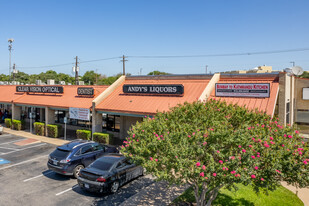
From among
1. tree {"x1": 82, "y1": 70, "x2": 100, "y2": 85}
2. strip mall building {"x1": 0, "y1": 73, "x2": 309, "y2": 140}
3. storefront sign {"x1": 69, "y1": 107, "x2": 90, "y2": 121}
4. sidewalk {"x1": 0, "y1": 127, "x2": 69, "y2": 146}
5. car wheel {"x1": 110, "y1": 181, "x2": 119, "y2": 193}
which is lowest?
car wheel {"x1": 110, "y1": 181, "x2": 119, "y2": 193}

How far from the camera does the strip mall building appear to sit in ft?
57.5

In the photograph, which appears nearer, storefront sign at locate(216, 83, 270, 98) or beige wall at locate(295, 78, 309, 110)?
storefront sign at locate(216, 83, 270, 98)

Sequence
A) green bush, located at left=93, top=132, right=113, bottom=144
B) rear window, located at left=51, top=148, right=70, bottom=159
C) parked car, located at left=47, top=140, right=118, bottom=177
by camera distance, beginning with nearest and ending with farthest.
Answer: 1. parked car, located at left=47, top=140, right=118, bottom=177
2. rear window, located at left=51, top=148, right=70, bottom=159
3. green bush, located at left=93, top=132, right=113, bottom=144

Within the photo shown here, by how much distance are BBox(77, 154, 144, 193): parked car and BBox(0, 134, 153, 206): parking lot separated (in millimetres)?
505

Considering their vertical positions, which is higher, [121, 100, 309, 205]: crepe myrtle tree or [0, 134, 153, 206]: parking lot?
[121, 100, 309, 205]: crepe myrtle tree

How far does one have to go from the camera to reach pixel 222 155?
268 inches

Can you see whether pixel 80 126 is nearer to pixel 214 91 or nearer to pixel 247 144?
pixel 214 91

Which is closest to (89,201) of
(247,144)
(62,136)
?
(247,144)

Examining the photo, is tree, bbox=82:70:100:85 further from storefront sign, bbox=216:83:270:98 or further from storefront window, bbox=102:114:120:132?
storefront sign, bbox=216:83:270:98

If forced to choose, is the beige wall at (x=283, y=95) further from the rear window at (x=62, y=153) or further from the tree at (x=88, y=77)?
the tree at (x=88, y=77)

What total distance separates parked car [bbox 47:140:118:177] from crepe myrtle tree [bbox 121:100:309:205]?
616cm

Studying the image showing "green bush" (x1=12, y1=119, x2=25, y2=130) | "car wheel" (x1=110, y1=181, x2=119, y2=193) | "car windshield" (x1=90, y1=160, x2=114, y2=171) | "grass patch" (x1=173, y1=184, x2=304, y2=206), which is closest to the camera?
"grass patch" (x1=173, y1=184, x2=304, y2=206)


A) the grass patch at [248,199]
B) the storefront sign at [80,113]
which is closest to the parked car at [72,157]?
the grass patch at [248,199]

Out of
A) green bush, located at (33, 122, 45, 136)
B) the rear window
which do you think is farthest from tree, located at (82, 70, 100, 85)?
the rear window
